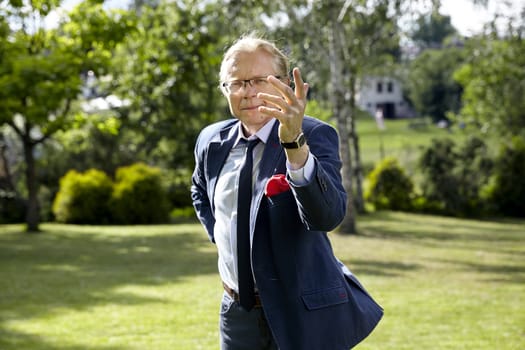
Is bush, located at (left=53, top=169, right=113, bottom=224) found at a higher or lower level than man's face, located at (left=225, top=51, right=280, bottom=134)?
lower

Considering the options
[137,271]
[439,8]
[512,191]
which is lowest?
[512,191]

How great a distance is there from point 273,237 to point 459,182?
27.9 metres

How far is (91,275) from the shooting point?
13.5 meters

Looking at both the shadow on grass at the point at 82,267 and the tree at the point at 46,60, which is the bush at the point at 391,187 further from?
the tree at the point at 46,60

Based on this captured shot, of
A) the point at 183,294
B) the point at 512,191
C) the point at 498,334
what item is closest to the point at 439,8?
the point at 183,294

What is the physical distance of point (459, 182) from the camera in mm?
29969

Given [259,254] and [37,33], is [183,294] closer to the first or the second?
[259,254]

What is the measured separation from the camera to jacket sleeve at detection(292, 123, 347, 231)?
275cm

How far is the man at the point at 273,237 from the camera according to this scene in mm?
3016

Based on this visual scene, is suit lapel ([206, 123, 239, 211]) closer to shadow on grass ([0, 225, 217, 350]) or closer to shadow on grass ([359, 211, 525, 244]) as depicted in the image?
shadow on grass ([0, 225, 217, 350])

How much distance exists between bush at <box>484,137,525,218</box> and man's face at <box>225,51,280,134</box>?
1125 inches

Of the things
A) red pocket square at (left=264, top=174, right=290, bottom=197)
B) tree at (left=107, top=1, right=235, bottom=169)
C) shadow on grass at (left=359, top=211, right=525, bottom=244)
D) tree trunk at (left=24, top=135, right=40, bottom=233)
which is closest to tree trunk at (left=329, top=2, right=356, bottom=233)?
shadow on grass at (left=359, top=211, right=525, bottom=244)

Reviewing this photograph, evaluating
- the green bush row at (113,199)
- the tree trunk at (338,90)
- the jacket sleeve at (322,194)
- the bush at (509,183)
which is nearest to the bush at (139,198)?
the green bush row at (113,199)

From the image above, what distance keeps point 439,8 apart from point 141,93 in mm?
10831
